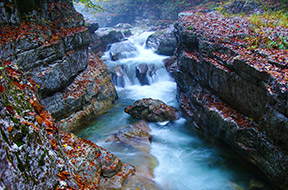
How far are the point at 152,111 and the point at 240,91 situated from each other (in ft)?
15.8

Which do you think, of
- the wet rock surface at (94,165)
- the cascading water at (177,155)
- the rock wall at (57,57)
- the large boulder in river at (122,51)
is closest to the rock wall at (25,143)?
the wet rock surface at (94,165)

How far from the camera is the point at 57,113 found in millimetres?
8648

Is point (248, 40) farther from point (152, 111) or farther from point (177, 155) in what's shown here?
point (152, 111)

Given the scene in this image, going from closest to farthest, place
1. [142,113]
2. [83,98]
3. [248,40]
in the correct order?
[248,40] < [83,98] < [142,113]

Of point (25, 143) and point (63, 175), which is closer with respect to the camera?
point (25, 143)

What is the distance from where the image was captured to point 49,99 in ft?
27.8

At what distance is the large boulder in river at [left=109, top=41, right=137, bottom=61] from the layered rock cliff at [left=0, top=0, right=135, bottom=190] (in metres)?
6.29

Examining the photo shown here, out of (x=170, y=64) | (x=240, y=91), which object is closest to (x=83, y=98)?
(x=240, y=91)

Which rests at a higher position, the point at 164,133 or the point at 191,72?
the point at 191,72

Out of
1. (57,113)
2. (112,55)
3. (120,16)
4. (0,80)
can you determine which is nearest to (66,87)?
(57,113)

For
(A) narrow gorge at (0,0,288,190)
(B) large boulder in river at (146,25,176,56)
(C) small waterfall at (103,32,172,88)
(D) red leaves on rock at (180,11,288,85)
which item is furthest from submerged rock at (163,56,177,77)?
(D) red leaves on rock at (180,11,288,85)

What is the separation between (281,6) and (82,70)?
42.8 feet

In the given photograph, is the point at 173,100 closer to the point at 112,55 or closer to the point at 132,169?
the point at 132,169

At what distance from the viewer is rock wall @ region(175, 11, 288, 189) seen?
5.09 metres
